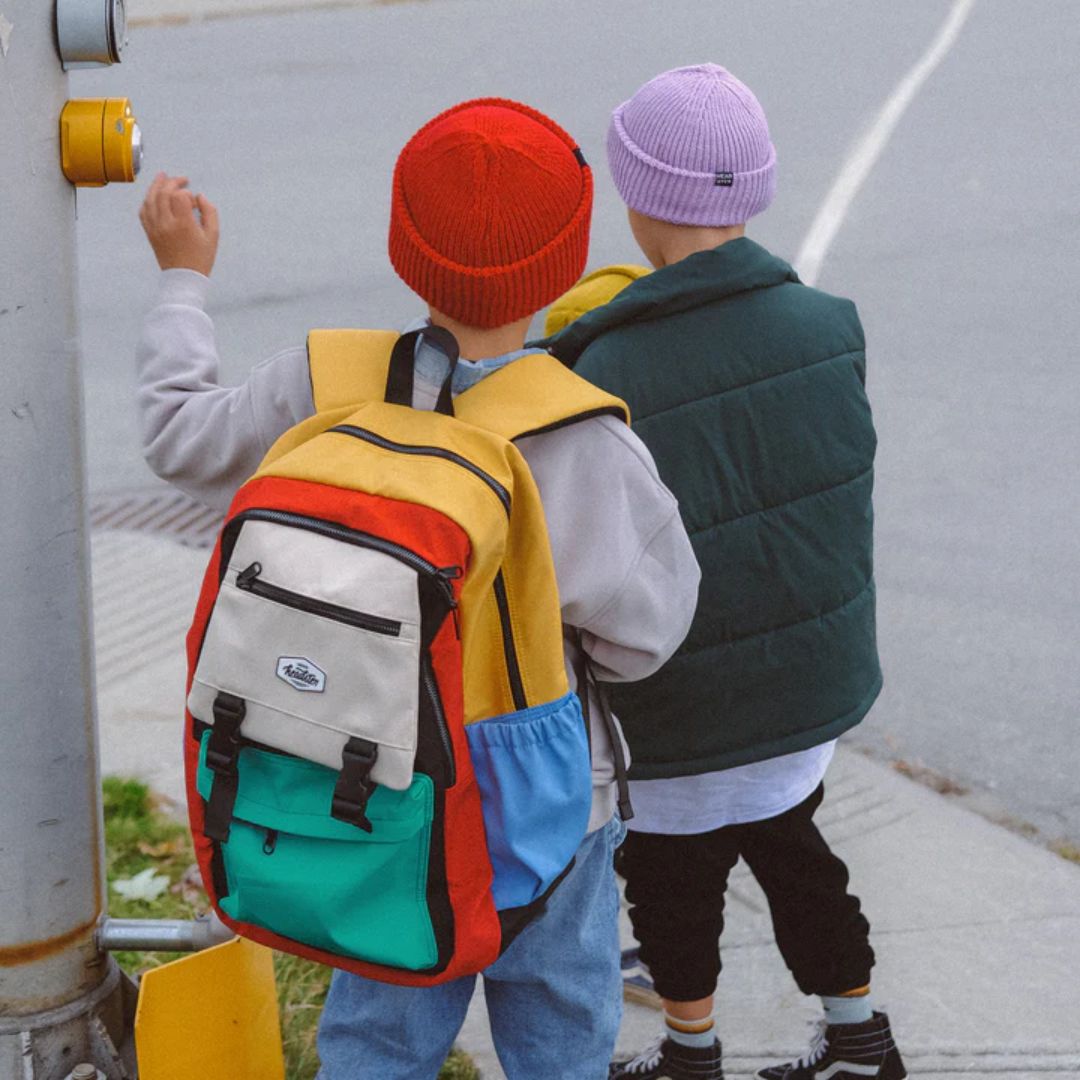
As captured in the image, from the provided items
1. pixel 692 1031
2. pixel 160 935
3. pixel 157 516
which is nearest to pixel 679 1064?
pixel 692 1031

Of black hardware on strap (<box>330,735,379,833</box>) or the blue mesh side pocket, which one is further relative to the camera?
the blue mesh side pocket

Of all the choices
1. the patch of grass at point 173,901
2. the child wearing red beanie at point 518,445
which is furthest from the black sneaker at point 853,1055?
the child wearing red beanie at point 518,445

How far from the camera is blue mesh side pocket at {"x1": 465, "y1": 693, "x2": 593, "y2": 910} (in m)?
1.96

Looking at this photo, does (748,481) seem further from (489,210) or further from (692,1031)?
(692,1031)

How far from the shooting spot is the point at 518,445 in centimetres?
204

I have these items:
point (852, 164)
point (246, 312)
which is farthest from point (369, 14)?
point (246, 312)

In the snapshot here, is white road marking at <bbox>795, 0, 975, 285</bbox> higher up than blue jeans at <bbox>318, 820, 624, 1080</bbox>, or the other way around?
blue jeans at <bbox>318, 820, 624, 1080</bbox>

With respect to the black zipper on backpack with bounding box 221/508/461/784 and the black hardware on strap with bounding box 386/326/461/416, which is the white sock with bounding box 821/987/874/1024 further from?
the black hardware on strap with bounding box 386/326/461/416

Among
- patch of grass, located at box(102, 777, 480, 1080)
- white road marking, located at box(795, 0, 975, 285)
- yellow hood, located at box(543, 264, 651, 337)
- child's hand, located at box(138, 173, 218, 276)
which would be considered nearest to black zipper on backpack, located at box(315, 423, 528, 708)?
child's hand, located at box(138, 173, 218, 276)

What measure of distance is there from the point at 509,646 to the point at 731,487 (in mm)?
637

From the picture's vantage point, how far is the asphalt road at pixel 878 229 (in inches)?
192

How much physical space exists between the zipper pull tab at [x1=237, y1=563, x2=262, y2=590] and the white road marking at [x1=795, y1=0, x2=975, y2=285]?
623 cm

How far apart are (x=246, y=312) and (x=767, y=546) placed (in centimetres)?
569

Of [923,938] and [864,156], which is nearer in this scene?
[923,938]
